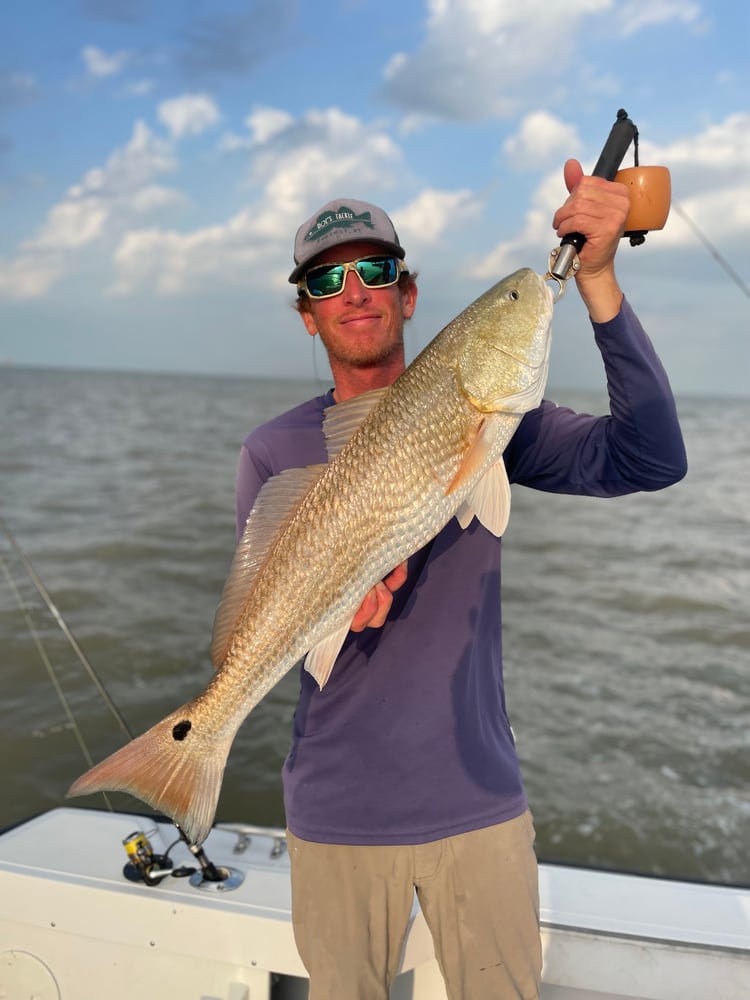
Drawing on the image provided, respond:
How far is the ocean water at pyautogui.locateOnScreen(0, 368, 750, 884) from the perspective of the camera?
6.53m

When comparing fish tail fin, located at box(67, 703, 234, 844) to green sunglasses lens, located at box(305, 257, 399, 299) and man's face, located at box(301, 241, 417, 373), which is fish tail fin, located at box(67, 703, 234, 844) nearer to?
man's face, located at box(301, 241, 417, 373)

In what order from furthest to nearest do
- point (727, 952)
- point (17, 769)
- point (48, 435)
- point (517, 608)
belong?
point (48, 435) → point (517, 608) → point (17, 769) → point (727, 952)

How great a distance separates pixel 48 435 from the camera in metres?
33.1

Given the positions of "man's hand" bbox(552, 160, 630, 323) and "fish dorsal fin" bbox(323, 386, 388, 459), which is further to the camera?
"fish dorsal fin" bbox(323, 386, 388, 459)

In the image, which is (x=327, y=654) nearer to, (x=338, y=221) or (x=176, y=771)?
(x=176, y=771)

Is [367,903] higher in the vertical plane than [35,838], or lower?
higher

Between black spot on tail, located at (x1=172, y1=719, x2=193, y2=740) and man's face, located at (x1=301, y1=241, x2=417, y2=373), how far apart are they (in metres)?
1.47

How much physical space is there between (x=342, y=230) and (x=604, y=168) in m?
1.14

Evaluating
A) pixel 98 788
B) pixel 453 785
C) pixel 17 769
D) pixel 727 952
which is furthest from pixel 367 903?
pixel 17 769

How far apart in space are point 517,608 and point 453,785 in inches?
360

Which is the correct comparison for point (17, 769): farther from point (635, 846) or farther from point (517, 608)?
point (517, 608)

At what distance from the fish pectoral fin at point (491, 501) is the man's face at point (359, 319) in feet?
2.75

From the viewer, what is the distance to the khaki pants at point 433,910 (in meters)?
2.52

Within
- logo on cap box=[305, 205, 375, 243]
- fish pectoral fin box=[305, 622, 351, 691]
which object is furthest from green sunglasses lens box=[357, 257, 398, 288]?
fish pectoral fin box=[305, 622, 351, 691]
